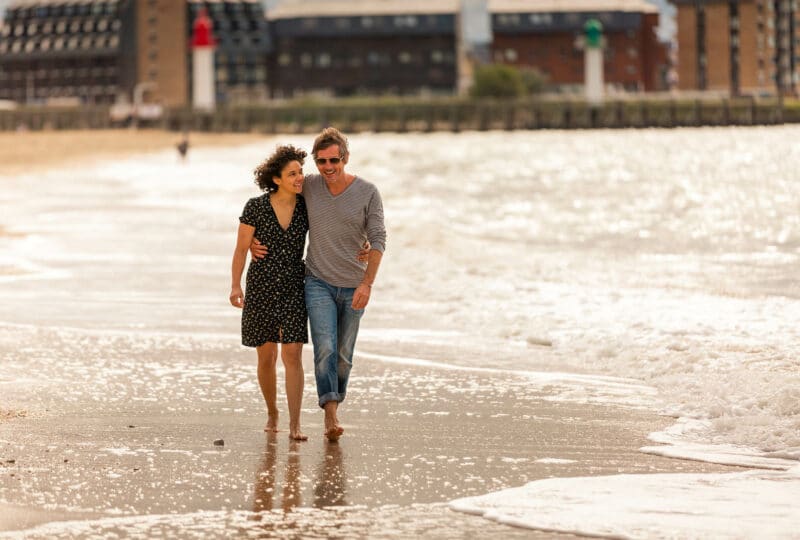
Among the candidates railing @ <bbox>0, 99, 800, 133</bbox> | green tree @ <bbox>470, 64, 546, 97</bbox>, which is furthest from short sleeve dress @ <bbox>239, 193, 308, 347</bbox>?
green tree @ <bbox>470, 64, 546, 97</bbox>

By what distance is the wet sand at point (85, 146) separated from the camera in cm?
6438

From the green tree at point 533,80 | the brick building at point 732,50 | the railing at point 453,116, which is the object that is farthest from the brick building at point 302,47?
the railing at point 453,116

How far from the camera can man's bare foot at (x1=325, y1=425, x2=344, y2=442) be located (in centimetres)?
791

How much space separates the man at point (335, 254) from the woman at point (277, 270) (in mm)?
61

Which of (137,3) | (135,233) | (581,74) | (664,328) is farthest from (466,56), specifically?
(664,328)

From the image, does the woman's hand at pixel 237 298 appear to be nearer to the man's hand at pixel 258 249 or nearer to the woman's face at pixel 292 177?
the man's hand at pixel 258 249

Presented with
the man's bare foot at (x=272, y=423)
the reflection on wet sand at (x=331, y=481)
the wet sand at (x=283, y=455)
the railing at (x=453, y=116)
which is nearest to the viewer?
the wet sand at (x=283, y=455)

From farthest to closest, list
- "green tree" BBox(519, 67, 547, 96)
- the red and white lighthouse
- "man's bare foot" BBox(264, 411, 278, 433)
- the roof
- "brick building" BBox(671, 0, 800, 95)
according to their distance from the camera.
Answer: "brick building" BBox(671, 0, 800, 95), the roof, "green tree" BBox(519, 67, 547, 96), the red and white lighthouse, "man's bare foot" BBox(264, 411, 278, 433)

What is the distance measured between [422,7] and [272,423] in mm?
150906

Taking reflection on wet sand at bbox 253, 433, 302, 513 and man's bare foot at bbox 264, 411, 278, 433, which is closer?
reflection on wet sand at bbox 253, 433, 302, 513

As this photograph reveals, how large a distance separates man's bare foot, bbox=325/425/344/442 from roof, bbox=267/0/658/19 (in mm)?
150031

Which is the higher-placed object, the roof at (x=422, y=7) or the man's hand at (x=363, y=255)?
the roof at (x=422, y=7)

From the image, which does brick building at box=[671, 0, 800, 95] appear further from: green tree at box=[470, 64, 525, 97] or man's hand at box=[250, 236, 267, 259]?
man's hand at box=[250, 236, 267, 259]

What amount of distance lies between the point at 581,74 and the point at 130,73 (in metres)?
49.8
